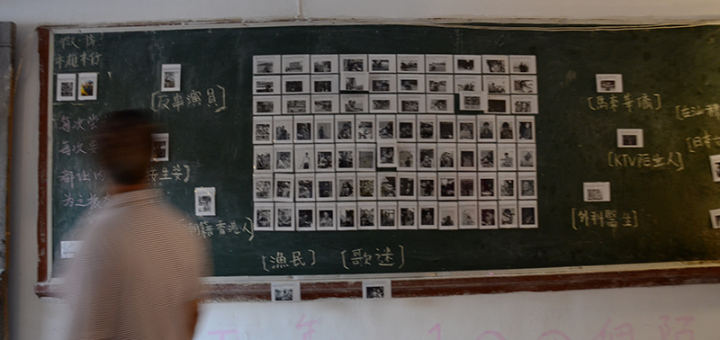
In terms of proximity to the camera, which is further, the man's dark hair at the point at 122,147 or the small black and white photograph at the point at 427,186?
the small black and white photograph at the point at 427,186

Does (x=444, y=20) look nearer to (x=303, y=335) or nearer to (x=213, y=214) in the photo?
(x=213, y=214)

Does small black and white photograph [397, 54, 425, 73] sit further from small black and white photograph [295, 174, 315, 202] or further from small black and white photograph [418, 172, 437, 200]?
small black and white photograph [295, 174, 315, 202]

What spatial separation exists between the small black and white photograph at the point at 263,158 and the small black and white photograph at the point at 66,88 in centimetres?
99

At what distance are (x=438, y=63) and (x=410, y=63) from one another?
145mm

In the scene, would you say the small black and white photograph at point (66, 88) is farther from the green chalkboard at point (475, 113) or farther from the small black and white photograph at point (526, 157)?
the small black and white photograph at point (526, 157)

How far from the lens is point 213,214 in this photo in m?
2.12

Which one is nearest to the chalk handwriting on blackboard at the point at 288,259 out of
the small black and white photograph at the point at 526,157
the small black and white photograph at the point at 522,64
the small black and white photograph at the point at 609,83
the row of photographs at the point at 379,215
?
the row of photographs at the point at 379,215

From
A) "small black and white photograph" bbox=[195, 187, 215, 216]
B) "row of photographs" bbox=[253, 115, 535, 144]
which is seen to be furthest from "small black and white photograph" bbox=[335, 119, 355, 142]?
"small black and white photograph" bbox=[195, 187, 215, 216]

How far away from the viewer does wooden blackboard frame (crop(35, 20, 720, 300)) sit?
209 cm

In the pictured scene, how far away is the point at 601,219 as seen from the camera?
214 centimetres

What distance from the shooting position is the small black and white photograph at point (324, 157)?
6.94ft

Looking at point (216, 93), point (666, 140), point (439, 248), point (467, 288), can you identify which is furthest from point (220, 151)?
point (666, 140)

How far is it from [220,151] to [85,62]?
2.76 ft

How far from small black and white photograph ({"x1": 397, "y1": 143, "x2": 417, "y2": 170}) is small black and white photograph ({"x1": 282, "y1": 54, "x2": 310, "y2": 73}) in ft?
2.05
